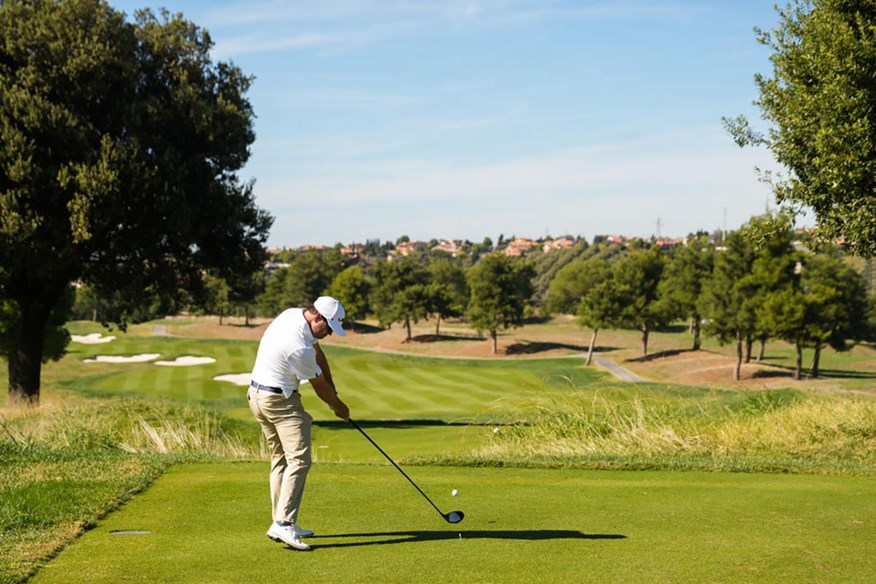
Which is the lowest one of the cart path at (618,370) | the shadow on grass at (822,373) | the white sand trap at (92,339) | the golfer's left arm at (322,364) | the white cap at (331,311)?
the white sand trap at (92,339)

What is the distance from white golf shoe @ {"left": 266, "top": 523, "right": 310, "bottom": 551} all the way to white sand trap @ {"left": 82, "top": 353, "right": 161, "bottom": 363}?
5376 centimetres

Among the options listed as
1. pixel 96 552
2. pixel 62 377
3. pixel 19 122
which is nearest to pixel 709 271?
pixel 62 377

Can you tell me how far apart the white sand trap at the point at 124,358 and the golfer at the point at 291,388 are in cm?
5358

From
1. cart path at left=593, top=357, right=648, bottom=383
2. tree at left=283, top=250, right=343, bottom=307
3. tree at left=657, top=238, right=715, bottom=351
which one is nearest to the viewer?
cart path at left=593, top=357, right=648, bottom=383

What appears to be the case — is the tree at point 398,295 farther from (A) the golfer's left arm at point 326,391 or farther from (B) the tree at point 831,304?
(A) the golfer's left arm at point 326,391

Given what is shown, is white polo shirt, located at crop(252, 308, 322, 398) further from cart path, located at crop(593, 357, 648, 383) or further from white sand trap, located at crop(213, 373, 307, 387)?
cart path, located at crop(593, 357, 648, 383)

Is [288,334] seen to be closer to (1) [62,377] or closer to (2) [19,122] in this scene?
(2) [19,122]

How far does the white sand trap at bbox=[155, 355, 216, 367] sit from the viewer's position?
179ft

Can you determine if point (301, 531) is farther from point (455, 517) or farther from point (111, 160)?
point (111, 160)

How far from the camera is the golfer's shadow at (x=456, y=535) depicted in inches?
Answer: 288

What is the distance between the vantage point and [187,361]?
56.2m

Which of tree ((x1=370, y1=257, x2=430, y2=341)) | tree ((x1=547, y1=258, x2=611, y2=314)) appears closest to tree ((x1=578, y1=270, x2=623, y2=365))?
tree ((x1=370, y1=257, x2=430, y2=341))

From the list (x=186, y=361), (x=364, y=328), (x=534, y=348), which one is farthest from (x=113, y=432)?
(x=364, y=328)

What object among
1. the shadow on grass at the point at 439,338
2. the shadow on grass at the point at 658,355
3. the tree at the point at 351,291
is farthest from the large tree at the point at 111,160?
the tree at the point at 351,291
